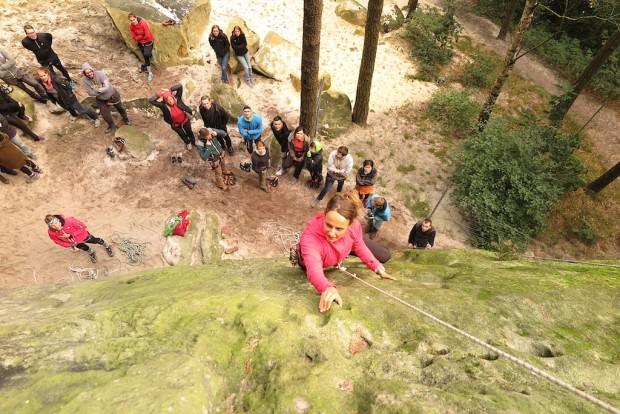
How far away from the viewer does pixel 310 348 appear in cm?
287

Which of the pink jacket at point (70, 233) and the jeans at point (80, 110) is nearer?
the pink jacket at point (70, 233)

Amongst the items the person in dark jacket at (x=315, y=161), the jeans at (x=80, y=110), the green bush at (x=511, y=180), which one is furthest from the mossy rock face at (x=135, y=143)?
the green bush at (x=511, y=180)

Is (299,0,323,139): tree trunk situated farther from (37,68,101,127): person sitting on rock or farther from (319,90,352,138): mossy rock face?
(37,68,101,127): person sitting on rock

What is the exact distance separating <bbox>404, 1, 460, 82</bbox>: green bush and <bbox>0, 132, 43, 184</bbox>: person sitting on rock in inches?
591

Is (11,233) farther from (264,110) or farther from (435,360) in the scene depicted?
(435,360)

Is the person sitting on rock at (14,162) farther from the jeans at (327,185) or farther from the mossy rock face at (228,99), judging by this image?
the jeans at (327,185)

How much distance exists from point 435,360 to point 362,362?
2.06 feet

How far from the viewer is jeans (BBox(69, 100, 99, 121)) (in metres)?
9.91

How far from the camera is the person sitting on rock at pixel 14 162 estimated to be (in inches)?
321

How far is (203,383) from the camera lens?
2.47 meters

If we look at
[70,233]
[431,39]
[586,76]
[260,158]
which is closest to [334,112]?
[260,158]

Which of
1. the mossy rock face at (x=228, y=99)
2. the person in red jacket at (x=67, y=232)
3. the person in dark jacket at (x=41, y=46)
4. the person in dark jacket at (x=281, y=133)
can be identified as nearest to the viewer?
the person in red jacket at (x=67, y=232)

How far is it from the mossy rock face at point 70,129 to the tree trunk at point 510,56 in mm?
13571

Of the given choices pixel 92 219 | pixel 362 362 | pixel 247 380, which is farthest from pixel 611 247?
pixel 92 219
